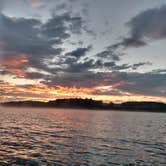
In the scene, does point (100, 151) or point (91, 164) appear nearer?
point (91, 164)

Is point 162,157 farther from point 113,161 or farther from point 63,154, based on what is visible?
point 63,154

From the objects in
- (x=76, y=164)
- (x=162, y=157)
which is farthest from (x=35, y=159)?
(x=162, y=157)

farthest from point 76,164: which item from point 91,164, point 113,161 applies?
point 113,161

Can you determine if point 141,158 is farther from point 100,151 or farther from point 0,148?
point 0,148

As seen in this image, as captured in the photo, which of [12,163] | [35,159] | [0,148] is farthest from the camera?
[0,148]

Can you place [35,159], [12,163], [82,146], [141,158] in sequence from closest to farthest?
[12,163], [35,159], [141,158], [82,146]

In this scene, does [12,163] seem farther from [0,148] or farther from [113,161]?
[113,161]

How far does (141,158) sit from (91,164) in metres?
8.03

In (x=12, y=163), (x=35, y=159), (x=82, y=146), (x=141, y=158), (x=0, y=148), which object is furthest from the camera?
(x=82, y=146)

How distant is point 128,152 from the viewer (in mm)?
36219

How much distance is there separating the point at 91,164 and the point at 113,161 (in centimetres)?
332

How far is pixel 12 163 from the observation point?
90.7 feet

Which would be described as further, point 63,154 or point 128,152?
point 128,152

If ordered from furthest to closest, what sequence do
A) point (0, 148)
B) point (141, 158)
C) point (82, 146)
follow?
point (82, 146), point (0, 148), point (141, 158)
